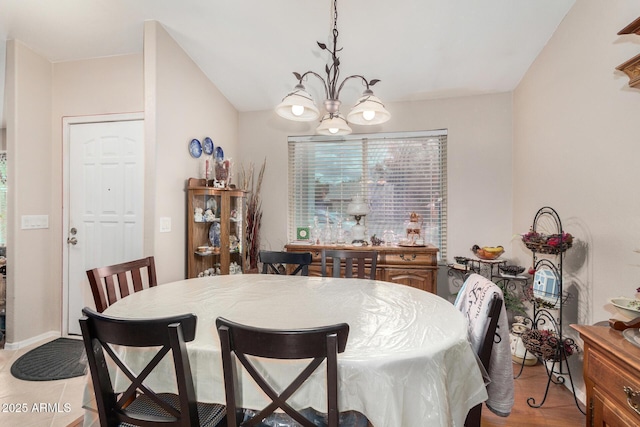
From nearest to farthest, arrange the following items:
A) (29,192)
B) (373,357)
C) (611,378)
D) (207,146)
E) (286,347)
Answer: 1. (286,347)
2. (373,357)
3. (611,378)
4. (29,192)
5. (207,146)

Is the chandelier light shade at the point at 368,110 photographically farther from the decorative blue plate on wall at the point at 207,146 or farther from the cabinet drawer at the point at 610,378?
the decorative blue plate on wall at the point at 207,146

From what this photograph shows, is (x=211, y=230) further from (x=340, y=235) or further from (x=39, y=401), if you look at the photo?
(x=39, y=401)

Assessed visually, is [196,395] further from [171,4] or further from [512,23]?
[512,23]

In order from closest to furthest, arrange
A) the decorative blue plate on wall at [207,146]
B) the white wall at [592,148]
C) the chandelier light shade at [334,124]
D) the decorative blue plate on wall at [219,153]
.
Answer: the white wall at [592,148] < the chandelier light shade at [334,124] < the decorative blue plate on wall at [207,146] < the decorative blue plate on wall at [219,153]

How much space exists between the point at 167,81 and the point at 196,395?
253cm

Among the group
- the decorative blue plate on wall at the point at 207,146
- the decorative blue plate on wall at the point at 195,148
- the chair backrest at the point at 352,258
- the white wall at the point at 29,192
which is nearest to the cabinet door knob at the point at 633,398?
the chair backrest at the point at 352,258

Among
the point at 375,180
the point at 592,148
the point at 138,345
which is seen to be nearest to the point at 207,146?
the point at 375,180

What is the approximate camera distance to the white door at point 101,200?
9.59 ft

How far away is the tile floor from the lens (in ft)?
6.05

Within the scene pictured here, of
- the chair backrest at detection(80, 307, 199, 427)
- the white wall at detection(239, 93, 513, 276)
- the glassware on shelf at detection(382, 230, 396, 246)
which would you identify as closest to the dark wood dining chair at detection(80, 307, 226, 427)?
the chair backrest at detection(80, 307, 199, 427)

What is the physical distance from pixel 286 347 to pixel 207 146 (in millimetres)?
2816

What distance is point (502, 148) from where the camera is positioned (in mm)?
3275

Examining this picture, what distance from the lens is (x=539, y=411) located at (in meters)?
1.99

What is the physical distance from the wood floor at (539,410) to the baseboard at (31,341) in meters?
3.73
